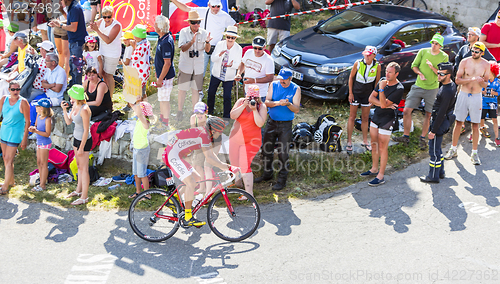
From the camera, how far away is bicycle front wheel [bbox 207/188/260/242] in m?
6.07

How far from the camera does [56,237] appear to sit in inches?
243

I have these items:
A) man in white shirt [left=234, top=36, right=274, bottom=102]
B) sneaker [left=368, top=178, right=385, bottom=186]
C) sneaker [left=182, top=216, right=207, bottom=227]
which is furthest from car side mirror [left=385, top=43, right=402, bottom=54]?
sneaker [left=182, top=216, right=207, bottom=227]

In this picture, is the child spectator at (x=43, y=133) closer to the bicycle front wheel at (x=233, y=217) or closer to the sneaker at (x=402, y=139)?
the bicycle front wheel at (x=233, y=217)

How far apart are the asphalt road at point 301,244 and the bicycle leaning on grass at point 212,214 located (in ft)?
0.50

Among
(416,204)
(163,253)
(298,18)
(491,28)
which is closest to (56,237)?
(163,253)

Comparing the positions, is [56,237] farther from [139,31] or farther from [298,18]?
[298,18]

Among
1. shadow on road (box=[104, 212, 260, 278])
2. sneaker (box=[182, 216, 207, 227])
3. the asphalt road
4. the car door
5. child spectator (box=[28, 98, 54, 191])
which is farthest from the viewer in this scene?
the car door

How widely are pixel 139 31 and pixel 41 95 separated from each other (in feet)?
8.61

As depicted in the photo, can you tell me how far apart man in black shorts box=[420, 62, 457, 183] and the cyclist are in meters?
3.60

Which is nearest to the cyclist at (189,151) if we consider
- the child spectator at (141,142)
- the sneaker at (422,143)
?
the child spectator at (141,142)

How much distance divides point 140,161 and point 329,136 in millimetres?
3451

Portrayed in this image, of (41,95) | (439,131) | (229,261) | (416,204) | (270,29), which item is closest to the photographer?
(229,261)

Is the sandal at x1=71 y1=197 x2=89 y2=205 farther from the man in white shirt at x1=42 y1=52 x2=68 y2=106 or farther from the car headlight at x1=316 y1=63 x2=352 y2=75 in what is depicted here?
the car headlight at x1=316 y1=63 x2=352 y2=75

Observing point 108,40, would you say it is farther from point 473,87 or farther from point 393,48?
point 473,87
